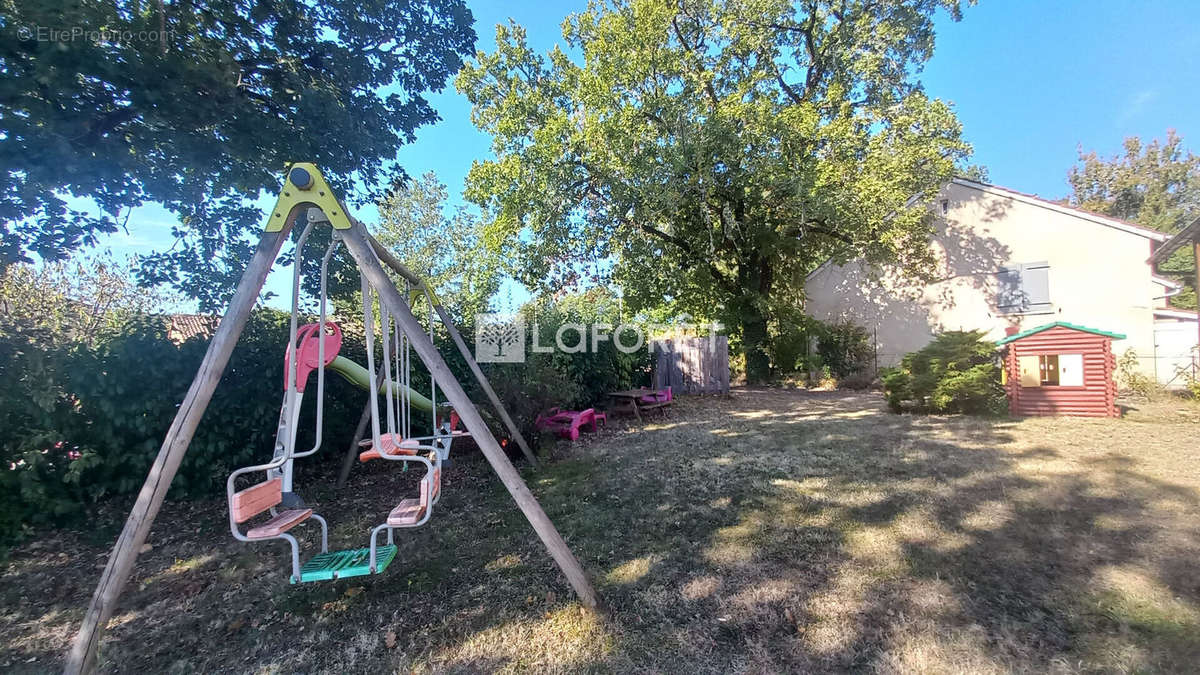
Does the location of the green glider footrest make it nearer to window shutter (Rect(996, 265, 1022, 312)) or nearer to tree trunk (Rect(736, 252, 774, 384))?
tree trunk (Rect(736, 252, 774, 384))

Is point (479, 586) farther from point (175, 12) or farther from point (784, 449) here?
point (175, 12)

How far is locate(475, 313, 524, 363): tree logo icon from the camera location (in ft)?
24.5

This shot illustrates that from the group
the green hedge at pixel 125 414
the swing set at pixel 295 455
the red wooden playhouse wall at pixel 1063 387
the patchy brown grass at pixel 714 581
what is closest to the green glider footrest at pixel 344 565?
the swing set at pixel 295 455

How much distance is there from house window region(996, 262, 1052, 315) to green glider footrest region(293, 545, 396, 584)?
1739cm

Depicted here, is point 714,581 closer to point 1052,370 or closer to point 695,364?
point 1052,370

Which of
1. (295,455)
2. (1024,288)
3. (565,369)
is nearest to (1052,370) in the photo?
(1024,288)

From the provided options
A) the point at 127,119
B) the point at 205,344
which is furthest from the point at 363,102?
the point at 205,344

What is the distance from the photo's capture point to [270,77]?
204 inches

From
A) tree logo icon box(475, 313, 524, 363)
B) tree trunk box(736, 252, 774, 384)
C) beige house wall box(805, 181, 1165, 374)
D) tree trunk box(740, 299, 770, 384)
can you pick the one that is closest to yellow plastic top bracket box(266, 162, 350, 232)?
tree logo icon box(475, 313, 524, 363)

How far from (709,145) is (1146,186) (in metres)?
38.1

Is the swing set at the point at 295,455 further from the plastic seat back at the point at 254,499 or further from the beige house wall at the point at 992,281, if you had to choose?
the beige house wall at the point at 992,281

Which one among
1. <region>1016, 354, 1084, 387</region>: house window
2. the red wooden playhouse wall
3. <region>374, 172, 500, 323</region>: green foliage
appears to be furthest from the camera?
<region>374, 172, 500, 323</region>: green foliage

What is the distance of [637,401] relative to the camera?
9539 millimetres

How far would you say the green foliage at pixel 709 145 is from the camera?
12.1 m
